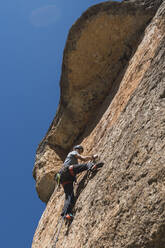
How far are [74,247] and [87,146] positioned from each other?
380 cm

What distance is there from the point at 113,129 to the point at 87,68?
4215 millimetres

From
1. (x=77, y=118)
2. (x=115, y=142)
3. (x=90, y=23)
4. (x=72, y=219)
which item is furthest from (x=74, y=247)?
(x=90, y=23)

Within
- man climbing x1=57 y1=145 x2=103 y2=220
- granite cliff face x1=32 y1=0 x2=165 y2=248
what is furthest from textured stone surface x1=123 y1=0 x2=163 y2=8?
man climbing x1=57 y1=145 x2=103 y2=220

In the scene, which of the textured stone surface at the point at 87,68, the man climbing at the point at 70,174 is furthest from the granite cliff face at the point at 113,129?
the man climbing at the point at 70,174

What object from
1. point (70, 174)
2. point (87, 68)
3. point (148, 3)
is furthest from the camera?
point (87, 68)

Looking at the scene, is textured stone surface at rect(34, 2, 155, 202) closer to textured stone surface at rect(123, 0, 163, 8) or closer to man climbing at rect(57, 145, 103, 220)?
textured stone surface at rect(123, 0, 163, 8)

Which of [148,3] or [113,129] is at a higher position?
[148,3]

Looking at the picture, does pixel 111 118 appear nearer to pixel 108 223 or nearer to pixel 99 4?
pixel 108 223

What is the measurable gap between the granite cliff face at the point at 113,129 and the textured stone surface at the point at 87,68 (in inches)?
1.3

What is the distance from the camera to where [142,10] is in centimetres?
933

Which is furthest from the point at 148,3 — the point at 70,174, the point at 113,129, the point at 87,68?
the point at 70,174

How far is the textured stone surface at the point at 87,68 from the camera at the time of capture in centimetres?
947

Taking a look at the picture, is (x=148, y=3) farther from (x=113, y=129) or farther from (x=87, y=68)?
(x=113, y=129)

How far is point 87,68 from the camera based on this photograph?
10.4m
